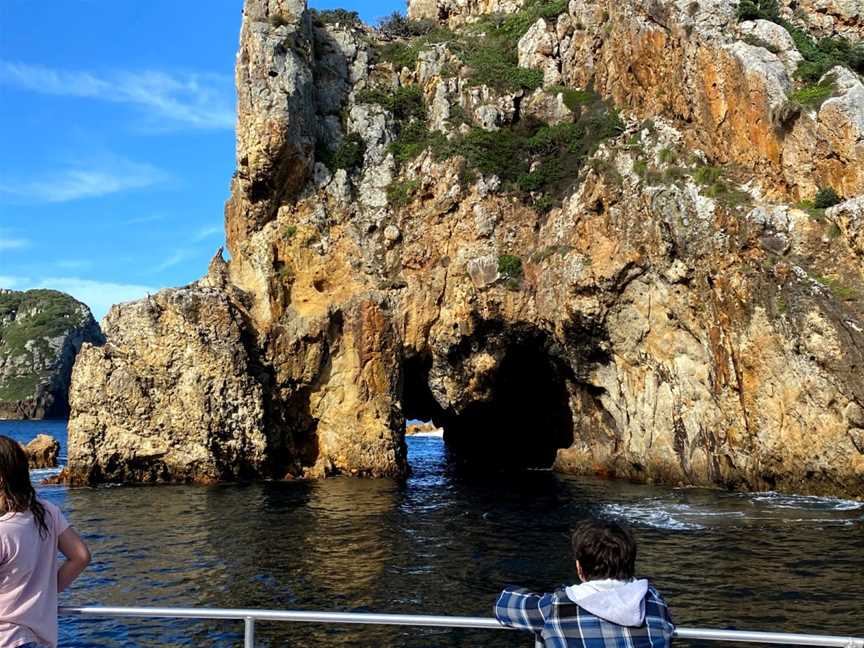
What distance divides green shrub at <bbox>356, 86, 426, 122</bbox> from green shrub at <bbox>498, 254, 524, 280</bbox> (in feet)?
35.3

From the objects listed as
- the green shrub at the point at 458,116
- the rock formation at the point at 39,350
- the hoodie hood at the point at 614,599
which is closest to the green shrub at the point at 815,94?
the green shrub at the point at 458,116

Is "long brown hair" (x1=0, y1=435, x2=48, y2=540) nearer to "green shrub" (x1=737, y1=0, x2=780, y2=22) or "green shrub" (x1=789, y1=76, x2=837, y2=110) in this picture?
"green shrub" (x1=789, y1=76, x2=837, y2=110)

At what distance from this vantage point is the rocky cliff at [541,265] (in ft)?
85.6

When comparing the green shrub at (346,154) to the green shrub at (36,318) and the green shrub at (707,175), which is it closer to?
the green shrub at (707,175)

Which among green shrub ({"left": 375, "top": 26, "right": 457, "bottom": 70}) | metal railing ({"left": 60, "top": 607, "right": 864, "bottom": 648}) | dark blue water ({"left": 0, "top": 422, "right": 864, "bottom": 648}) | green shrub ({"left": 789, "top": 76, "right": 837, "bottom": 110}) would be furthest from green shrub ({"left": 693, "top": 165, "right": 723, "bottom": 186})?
metal railing ({"left": 60, "top": 607, "right": 864, "bottom": 648})

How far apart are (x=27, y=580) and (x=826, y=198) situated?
92.3ft

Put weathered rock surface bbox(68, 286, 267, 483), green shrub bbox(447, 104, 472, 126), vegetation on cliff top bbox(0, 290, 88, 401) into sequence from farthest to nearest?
vegetation on cliff top bbox(0, 290, 88, 401)
green shrub bbox(447, 104, 472, 126)
weathered rock surface bbox(68, 286, 267, 483)

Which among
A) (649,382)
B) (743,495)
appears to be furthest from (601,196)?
(743,495)

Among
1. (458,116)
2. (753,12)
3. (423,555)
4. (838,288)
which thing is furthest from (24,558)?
(458,116)

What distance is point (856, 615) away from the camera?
40.3 ft

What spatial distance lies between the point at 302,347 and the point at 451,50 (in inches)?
776

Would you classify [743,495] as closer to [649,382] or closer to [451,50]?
[649,382]

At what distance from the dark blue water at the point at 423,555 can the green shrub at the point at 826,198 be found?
10.4 metres

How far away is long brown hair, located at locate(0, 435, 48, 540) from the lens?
404 centimetres
